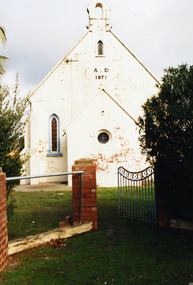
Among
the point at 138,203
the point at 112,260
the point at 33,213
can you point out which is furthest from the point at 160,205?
the point at 138,203

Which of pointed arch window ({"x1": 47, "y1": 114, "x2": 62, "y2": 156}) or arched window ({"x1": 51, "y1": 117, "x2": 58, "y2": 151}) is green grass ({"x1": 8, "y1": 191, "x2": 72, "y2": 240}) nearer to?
pointed arch window ({"x1": 47, "y1": 114, "x2": 62, "y2": 156})

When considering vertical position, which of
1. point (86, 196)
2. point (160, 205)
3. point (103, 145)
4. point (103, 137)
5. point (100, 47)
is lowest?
point (160, 205)

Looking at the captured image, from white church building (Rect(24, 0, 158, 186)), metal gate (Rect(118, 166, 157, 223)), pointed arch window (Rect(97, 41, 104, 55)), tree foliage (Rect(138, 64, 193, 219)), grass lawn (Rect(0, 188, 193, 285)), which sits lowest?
grass lawn (Rect(0, 188, 193, 285))

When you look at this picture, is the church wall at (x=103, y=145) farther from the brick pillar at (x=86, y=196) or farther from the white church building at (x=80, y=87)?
the brick pillar at (x=86, y=196)

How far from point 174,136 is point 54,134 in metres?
13.6

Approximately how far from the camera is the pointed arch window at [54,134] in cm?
1862

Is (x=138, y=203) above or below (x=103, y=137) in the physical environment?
below

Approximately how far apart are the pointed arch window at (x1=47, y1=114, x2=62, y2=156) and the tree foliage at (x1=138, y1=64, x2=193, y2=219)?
12.7 meters

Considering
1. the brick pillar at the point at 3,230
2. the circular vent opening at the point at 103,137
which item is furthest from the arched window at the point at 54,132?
the brick pillar at the point at 3,230

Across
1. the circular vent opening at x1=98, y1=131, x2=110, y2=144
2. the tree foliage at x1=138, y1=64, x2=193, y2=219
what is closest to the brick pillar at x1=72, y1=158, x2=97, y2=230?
the tree foliage at x1=138, y1=64, x2=193, y2=219

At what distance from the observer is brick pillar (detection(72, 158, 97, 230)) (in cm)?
637

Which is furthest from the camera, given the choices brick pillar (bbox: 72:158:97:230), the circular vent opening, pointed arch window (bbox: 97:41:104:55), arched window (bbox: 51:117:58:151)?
pointed arch window (bbox: 97:41:104:55)

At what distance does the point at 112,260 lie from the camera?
4.76 m

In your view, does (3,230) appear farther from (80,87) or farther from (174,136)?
(80,87)
